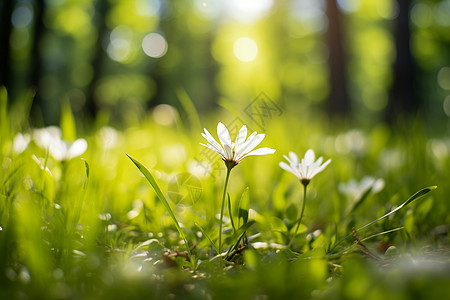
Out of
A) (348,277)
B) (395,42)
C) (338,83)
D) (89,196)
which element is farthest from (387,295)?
(338,83)

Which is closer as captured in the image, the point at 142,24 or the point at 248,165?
the point at 248,165

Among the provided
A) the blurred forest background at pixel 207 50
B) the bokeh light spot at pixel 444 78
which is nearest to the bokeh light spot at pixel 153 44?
the blurred forest background at pixel 207 50

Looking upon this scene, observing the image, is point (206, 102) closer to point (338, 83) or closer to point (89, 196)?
point (338, 83)

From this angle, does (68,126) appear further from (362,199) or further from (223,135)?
(362,199)

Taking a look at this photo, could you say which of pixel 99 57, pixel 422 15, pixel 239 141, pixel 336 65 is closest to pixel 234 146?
pixel 239 141

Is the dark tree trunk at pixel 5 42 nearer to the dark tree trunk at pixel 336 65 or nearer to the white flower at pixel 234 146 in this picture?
the dark tree trunk at pixel 336 65

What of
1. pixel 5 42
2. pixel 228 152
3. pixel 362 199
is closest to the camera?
pixel 228 152
